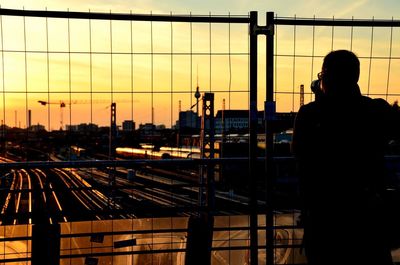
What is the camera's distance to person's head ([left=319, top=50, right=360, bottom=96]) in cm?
272

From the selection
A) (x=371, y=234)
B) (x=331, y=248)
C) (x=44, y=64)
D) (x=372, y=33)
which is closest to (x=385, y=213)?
(x=371, y=234)

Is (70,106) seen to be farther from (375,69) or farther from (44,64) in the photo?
(375,69)

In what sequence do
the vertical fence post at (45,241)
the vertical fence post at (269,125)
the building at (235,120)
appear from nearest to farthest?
1. the vertical fence post at (45,241)
2. the vertical fence post at (269,125)
3. the building at (235,120)

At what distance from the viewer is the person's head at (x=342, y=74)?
272 cm

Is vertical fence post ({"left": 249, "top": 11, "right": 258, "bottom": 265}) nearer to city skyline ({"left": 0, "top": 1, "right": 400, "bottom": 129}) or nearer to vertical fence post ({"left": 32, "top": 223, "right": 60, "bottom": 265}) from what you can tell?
city skyline ({"left": 0, "top": 1, "right": 400, "bottom": 129})

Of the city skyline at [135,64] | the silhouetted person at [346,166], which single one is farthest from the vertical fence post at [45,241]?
the silhouetted person at [346,166]

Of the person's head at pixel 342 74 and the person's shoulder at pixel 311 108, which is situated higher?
the person's head at pixel 342 74

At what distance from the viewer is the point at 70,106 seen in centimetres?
457

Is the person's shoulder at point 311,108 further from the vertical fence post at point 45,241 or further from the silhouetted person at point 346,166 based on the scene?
the vertical fence post at point 45,241

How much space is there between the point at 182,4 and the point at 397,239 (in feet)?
11.0

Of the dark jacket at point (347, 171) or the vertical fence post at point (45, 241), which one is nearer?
the dark jacket at point (347, 171)

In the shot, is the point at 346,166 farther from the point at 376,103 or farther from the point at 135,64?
the point at 135,64

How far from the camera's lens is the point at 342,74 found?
2.72m

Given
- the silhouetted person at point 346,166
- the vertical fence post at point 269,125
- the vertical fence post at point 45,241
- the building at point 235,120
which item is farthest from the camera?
the building at point 235,120
